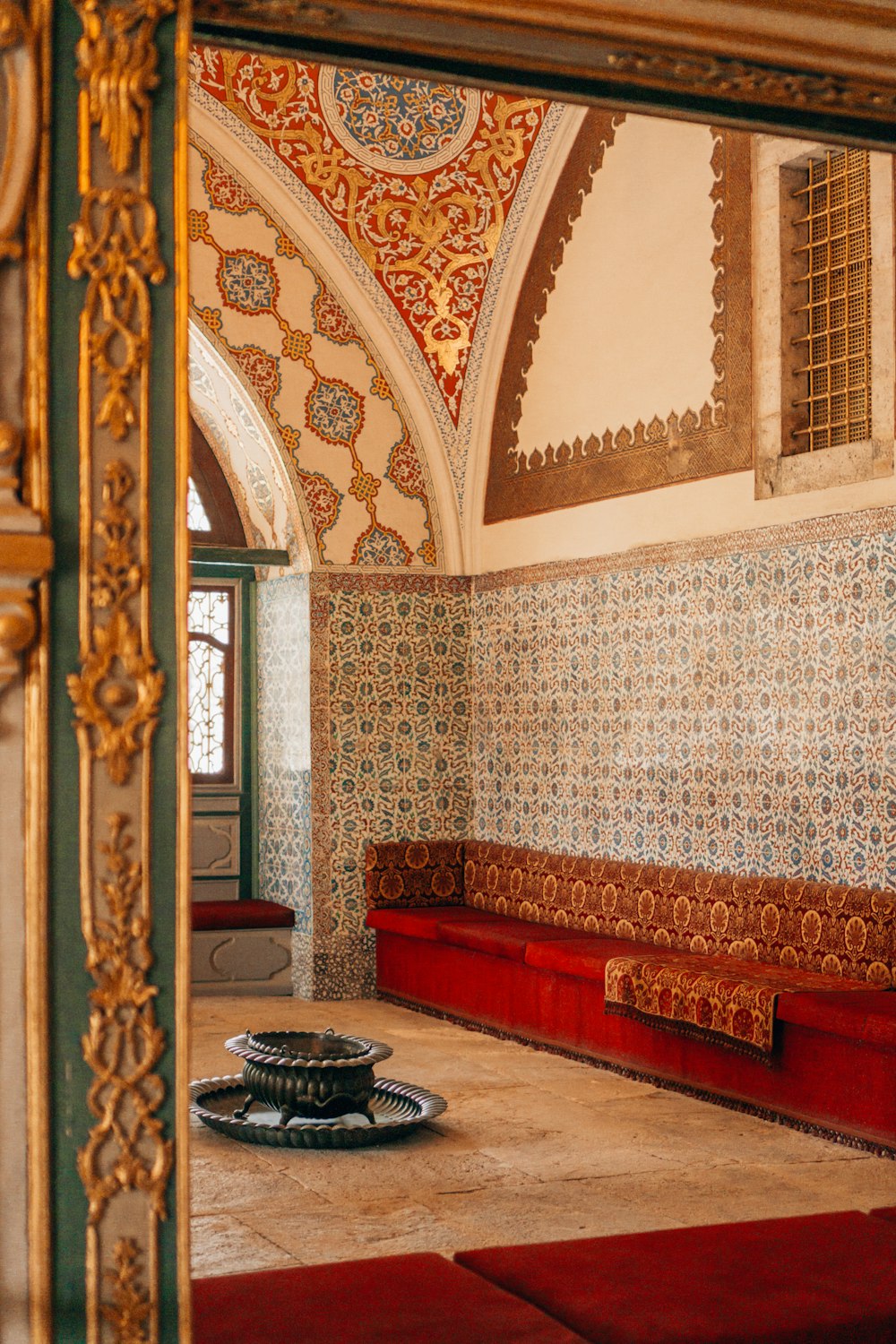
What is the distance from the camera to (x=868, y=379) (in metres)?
7.05

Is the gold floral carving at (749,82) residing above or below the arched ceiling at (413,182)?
below

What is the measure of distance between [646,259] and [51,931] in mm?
6594

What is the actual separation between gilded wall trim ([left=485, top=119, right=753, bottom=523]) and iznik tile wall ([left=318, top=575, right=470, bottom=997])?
2.58 ft

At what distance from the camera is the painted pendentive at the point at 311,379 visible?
9.40 metres

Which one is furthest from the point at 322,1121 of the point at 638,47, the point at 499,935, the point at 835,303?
the point at 638,47

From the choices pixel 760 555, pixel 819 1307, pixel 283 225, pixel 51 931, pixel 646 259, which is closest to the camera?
pixel 51 931

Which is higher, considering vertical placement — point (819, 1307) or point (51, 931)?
point (51, 931)

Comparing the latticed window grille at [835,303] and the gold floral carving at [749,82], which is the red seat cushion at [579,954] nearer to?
the latticed window grille at [835,303]

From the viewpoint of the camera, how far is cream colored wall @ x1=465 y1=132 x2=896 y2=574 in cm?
711

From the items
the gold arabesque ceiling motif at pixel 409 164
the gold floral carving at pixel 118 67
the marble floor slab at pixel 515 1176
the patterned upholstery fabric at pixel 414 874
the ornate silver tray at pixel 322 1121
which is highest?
the gold arabesque ceiling motif at pixel 409 164

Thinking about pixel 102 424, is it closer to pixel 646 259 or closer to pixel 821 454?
pixel 821 454

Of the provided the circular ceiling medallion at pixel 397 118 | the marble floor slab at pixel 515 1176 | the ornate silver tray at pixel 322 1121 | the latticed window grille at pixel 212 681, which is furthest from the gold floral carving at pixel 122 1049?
the latticed window grille at pixel 212 681

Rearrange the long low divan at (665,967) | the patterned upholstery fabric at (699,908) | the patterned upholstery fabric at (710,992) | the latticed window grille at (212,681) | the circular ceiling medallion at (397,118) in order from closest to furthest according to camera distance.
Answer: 1. the long low divan at (665,967)
2. the patterned upholstery fabric at (710,992)
3. the patterned upholstery fabric at (699,908)
4. the circular ceiling medallion at (397,118)
5. the latticed window grille at (212,681)

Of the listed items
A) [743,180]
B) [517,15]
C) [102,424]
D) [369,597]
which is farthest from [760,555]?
[102,424]
